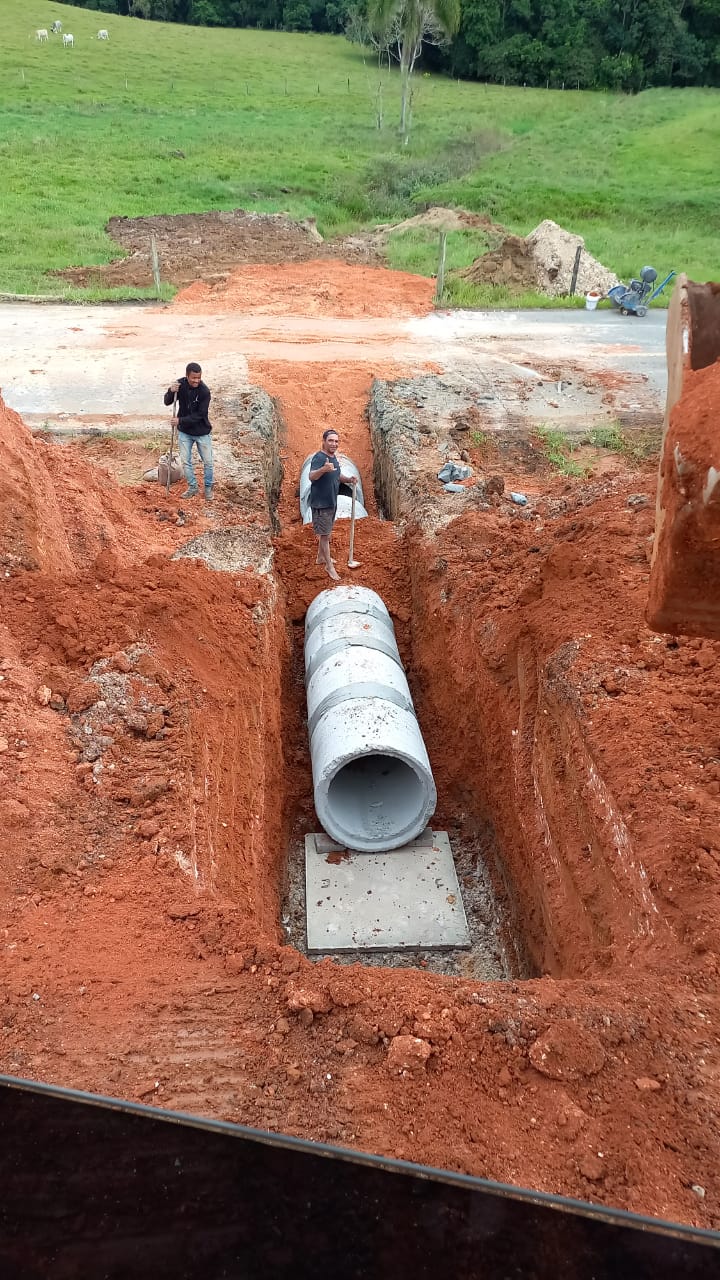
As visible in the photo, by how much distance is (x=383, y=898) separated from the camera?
758 cm

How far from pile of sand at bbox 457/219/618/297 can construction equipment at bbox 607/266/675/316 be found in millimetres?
1794

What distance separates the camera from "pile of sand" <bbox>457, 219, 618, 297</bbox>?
864 inches

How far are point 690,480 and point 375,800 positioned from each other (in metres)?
5.24

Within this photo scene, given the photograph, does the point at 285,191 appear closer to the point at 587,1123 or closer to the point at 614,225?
the point at 614,225

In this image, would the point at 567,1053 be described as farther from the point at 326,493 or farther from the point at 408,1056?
the point at 326,493

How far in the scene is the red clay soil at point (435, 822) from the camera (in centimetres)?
412

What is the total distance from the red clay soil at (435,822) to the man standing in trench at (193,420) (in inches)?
25.4

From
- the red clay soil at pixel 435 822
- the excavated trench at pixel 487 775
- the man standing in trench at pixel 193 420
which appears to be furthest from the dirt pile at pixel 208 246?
the excavated trench at pixel 487 775

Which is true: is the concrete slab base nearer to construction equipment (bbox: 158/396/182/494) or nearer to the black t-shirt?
the black t-shirt

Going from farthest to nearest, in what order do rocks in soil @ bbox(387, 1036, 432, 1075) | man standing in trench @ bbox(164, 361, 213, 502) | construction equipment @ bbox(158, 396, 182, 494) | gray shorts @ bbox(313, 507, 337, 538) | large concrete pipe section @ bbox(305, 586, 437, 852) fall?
construction equipment @ bbox(158, 396, 182, 494) < man standing in trench @ bbox(164, 361, 213, 502) < gray shorts @ bbox(313, 507, 337, 538) < large concrete pipe section @ bbox(305, 586, 437, 852) < rocks in soil @ bbox(387, 1036, 432, 1075)

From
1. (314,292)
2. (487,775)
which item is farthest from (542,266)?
(487,775)

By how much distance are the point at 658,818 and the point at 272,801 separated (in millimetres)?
3849

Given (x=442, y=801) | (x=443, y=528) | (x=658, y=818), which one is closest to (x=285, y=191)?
(x=443, y=528)

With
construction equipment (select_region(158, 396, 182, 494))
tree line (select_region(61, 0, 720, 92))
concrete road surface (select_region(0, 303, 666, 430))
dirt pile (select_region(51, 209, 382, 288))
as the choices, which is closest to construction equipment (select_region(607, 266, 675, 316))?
concrete road surface (select_region(0, 303, 666, 430))
